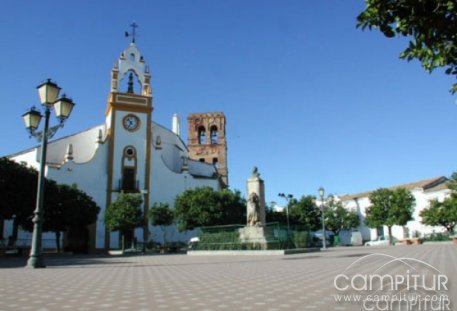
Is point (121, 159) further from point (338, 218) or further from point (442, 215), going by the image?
point (442, 215)

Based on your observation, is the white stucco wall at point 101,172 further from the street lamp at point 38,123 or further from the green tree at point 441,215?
the street lamp at point 38,123

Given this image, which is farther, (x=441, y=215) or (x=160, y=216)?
(x=441, y=215)

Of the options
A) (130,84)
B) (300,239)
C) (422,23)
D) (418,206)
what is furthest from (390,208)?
(422,23)

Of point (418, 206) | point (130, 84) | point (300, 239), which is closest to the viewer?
point (300, 239)

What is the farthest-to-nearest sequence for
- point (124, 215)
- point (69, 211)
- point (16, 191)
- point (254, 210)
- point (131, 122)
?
point (131, 122), point (124, 215), point (69, 211), point (16, 191), point (254, 210)

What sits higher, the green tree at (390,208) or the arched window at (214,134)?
the arched window at (214,134)

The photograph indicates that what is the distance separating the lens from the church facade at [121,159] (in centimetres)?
4416

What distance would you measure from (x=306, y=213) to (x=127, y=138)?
25510 millimetres

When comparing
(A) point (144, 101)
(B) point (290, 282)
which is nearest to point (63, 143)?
(A) point (144, 101)

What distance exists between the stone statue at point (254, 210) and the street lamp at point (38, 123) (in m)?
11.4

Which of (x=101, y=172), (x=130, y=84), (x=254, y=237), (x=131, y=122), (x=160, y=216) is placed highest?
(x=130, y=84)

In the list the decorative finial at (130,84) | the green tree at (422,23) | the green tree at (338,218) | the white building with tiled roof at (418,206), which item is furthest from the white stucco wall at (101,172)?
the green tree at (422,23)

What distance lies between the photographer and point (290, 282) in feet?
26.3

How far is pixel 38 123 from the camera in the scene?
13.4m
